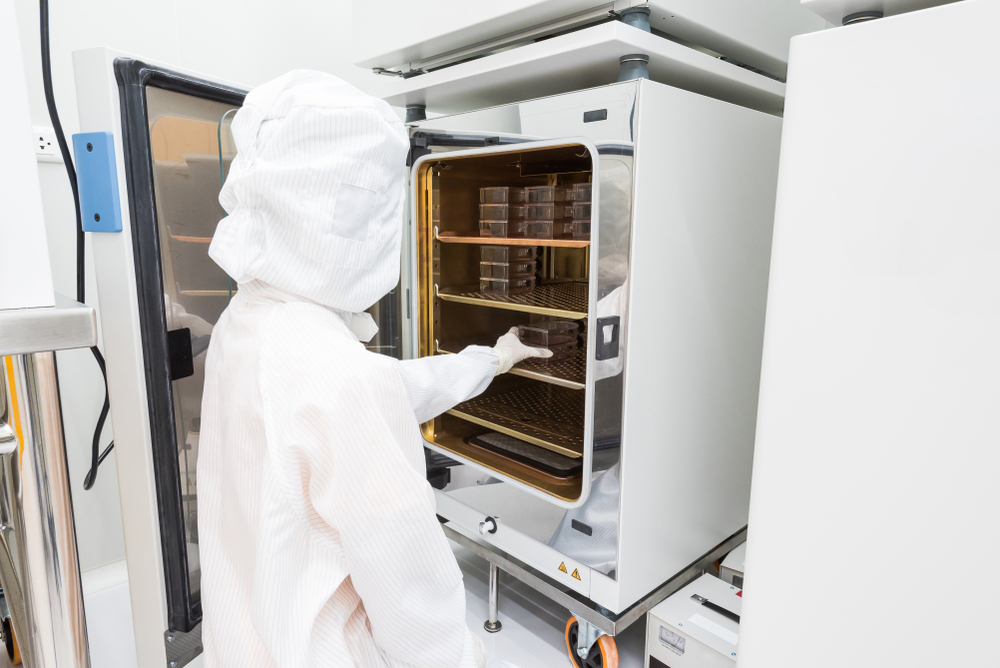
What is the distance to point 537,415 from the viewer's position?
75.0 inches

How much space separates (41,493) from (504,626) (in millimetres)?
1498

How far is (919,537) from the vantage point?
92cm

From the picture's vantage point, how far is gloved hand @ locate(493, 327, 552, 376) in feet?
5.38

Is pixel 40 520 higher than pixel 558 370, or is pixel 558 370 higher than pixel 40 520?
pixel 40 520

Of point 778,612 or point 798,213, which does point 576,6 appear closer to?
point 798,213

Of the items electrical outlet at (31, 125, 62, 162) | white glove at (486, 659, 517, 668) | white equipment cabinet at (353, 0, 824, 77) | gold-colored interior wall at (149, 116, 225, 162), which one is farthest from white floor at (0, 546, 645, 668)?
white equipment cabinet at (353, 0, 824, 77)

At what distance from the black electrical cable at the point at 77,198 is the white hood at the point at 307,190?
0.90ft

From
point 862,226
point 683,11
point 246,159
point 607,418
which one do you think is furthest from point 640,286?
point 246,159

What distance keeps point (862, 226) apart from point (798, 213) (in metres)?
0.10

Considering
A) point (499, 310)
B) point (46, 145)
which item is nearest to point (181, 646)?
point (499, 310)

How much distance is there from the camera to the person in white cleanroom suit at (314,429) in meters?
0.93

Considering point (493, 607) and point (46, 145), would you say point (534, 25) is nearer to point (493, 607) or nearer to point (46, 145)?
point (46, 145)

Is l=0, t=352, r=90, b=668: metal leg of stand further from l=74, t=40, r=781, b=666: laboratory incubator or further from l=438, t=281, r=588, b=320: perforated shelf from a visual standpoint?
l=438, t=281, r=588, b=320: perforated shelf

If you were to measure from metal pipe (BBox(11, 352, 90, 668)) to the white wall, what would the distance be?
142 cm
